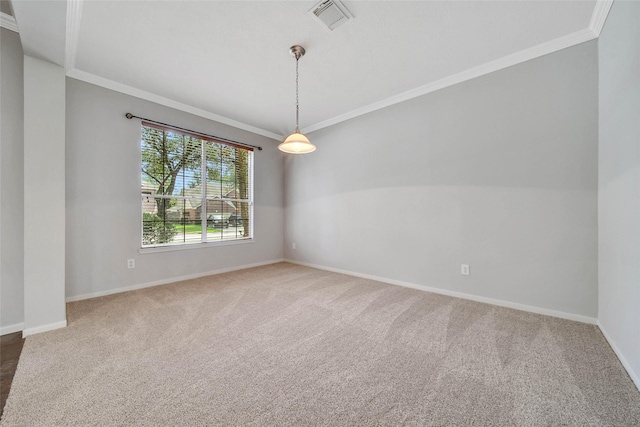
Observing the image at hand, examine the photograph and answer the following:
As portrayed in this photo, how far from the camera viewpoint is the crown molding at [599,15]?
6.25 feet

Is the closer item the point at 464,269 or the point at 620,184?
the point at 620,184

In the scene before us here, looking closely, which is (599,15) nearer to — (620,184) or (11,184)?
(620,184)

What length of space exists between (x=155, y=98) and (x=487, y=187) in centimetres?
441

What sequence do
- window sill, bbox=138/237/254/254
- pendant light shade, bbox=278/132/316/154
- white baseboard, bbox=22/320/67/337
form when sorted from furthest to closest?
window sill, bbox=138/237/254/254 < pendant light shade, bbox=278/132/316/154 < white baseboard, bbox=22/320/67/337

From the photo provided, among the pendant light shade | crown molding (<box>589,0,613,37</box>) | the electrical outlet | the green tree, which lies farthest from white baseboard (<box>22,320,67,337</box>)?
crown molding (<box>589,0,613,37</box>)

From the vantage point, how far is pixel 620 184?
1.74 m

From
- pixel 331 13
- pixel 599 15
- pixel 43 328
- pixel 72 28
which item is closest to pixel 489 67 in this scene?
pixel 599 15

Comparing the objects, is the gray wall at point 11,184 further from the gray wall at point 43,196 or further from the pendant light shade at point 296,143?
the pendant light shade at point 296,143

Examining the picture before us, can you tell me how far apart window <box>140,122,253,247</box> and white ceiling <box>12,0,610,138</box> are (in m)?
0.68

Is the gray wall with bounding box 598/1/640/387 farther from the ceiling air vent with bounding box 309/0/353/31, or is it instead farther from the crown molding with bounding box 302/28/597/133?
the ceiling air vent with bounding box 309/0/353/31

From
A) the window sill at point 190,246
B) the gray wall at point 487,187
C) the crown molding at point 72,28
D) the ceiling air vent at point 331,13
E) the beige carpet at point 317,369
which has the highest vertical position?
the crown molding at point 72,28

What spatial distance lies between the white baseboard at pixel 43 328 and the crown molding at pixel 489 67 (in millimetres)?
4228

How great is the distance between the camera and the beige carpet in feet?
4.18

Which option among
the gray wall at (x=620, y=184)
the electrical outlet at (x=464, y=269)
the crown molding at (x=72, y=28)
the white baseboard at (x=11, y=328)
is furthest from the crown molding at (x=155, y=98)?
the gray wall at (x=620, y=184)
